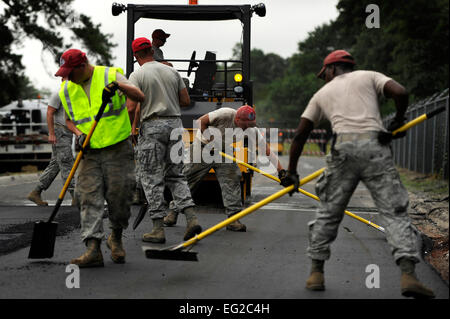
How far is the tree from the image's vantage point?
27141mm

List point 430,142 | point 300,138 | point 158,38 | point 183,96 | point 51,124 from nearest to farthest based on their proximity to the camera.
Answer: point 300,138 < point 183,96 < point 158,38 < point 51,124 < point 430,142

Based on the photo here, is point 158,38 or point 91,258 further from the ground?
point 158,38

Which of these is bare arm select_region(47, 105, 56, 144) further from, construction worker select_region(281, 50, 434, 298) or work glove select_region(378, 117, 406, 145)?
work glove select_region(378, 117, 406, 145)

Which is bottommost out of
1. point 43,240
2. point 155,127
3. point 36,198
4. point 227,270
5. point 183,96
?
point 36,198

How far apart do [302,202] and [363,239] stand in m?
3.93

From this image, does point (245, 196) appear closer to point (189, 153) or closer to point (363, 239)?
point (189, 153)

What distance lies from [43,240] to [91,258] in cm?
47

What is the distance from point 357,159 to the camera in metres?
4.57

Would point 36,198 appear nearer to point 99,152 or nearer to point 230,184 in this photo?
point 230,184

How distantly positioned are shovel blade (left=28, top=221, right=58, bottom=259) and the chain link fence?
883 cm

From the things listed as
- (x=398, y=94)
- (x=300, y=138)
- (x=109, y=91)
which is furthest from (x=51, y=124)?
(x=398, y=94)

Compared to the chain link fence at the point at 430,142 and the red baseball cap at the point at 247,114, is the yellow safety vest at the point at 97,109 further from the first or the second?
the chain link fence at the point at 430,142

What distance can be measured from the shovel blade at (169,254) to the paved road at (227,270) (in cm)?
17

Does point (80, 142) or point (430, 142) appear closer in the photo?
point (80, 142)
